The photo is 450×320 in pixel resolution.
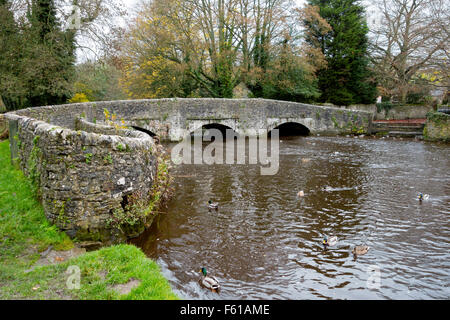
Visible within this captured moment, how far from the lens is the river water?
4871 millimetres

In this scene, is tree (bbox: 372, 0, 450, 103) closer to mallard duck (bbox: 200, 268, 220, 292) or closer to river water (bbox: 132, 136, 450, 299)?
river water (bbox: 132, 136, 450, 299)

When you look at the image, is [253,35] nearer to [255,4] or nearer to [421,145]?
[255,4]

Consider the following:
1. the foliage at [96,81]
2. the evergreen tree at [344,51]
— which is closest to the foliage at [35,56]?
the foliage at [96,81]

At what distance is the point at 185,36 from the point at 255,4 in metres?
6.97

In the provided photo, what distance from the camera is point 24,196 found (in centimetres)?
679

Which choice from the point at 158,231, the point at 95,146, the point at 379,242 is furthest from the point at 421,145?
the point at 95,146

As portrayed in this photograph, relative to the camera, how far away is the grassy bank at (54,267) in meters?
3.89

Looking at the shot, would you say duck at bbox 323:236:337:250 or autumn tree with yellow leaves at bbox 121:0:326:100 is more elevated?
autumn tree with yellow leaves at bbox 121:0:326:100

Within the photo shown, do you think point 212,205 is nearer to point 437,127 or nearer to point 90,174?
point 90,174

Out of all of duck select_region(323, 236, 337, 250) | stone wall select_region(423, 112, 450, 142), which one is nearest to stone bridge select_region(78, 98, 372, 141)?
stone wall select_region(423, 112, 450, 142)

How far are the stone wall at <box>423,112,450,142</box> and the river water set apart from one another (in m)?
9.59

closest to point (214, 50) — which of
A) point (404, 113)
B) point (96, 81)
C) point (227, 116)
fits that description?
point (227, 116)

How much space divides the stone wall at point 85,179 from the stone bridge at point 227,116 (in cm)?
1245

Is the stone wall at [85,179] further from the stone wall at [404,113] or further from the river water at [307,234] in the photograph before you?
the stone wall at [404,113]
